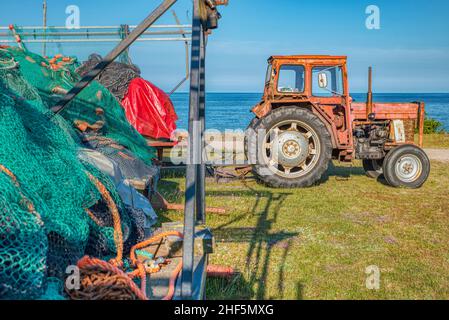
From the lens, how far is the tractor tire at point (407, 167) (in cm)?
883

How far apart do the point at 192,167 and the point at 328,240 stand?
10.3 ft

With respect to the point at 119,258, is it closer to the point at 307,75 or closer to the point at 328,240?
the point at 328,240

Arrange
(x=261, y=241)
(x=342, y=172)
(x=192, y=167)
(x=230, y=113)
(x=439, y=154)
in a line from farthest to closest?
(x=230, y=113)
(x=439, y=154)
(x=342, y=172)
(x=261, y=241)
(x=192, y=167)

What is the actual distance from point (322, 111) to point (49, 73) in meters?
4.89

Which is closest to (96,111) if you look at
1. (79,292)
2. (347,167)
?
(79,292)

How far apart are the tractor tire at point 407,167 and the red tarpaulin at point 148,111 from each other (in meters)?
4.14

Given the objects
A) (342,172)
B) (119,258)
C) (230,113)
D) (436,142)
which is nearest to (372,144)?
(342,172)

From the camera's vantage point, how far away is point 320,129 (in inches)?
347

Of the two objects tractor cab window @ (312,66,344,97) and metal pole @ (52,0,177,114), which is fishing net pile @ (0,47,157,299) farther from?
tractor cab window @ (312,66,344,97)

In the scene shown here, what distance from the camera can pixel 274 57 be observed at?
932cm

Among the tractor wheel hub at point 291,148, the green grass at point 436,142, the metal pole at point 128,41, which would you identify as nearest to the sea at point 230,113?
the tractor wheel hub at point 291,148

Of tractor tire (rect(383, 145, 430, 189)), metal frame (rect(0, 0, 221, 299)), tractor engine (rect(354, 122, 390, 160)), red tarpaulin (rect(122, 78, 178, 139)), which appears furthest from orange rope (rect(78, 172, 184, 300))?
tractor engine (rect(354, 122, 390, 160))

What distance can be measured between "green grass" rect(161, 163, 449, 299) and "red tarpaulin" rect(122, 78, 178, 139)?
1.20m

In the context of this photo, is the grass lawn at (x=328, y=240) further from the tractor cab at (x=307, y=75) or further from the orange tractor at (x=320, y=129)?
the tractor cab at (x=307, y=75)
